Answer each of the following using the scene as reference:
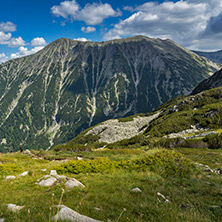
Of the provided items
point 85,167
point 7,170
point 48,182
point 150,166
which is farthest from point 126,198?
point 7,170

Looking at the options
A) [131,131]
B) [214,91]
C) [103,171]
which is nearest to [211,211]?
[103,171]

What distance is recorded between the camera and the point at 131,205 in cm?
726

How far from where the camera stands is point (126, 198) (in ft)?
25.9

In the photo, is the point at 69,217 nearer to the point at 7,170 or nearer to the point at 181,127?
the point at 7,170

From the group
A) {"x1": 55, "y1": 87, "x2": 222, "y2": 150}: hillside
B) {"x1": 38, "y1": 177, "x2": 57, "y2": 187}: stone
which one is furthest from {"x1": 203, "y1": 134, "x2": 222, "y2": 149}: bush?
{"x1": 38, "y1": 177, "x2": 57, "y2": 187}: stone

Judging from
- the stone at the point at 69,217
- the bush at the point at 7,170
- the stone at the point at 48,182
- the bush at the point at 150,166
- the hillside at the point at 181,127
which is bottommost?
the hillside at the point at 181,127

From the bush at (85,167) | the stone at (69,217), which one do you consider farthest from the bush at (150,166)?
the stone at (69,217)

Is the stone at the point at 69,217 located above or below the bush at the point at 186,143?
above

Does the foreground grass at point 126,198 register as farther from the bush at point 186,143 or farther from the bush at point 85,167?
the bush at point 186,143

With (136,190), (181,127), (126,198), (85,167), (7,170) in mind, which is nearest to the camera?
(126,198)

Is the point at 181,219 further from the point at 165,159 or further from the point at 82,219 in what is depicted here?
the point at 165,159

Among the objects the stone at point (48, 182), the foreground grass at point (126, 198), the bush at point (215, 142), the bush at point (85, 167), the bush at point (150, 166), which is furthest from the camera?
the bush at point (215, 142)

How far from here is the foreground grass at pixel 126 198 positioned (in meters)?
6.21

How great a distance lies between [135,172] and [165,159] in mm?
Result: 2706
